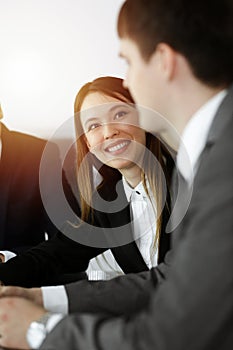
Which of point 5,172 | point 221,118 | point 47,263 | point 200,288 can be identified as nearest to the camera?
point 200,288

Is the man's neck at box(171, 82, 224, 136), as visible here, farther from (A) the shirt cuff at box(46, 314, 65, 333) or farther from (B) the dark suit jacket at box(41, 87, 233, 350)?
(A) the shirt cuff at box(46, 314, 65, 333)

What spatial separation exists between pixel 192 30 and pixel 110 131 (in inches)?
26.3

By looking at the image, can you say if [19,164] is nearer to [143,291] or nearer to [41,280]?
[41,280]

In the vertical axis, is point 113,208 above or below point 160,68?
below

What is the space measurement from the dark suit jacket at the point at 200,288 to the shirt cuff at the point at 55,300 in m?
0.29

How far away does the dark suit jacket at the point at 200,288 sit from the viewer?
66 cm

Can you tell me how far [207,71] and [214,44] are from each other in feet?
0.14

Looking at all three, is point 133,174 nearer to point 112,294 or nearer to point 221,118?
point 112,294

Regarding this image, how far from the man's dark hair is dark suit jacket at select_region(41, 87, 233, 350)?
125 millimetres

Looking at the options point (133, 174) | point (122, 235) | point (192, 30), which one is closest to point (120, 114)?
point (133, 174)

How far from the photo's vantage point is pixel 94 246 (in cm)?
151

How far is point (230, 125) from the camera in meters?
0.74

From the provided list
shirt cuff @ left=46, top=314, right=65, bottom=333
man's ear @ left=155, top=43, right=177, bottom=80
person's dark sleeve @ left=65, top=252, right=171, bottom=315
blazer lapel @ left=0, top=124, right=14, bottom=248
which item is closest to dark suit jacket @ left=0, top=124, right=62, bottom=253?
blazer lapel @ left=0, top=124, right=14, bottom=248

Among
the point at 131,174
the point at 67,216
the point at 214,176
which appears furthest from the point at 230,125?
the point at 67,216
